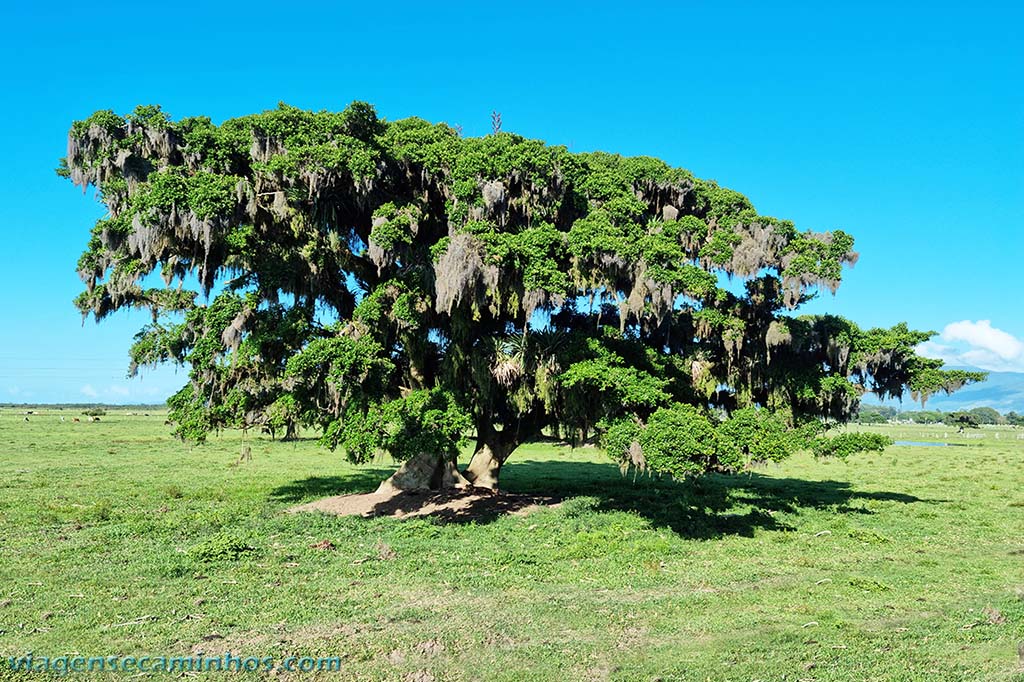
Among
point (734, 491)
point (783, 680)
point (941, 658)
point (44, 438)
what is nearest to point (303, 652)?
point (783, 680)

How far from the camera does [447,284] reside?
55.0 feet

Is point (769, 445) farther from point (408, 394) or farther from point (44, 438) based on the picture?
point (44, 438)

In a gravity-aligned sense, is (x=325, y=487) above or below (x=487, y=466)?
below

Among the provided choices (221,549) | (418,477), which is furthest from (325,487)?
(221,549)

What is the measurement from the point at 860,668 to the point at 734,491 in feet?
64.9

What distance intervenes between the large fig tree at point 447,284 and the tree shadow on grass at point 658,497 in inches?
101

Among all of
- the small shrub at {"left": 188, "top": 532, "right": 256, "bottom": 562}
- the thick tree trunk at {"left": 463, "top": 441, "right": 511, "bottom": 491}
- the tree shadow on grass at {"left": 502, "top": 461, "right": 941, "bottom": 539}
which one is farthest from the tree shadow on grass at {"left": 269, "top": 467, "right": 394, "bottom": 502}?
the small shrub at {"left": 188, "top": 532, "right": 256, "bottom": 562}

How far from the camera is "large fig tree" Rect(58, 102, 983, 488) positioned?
56.4 feet

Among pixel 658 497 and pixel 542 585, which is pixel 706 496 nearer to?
pixel 658 497

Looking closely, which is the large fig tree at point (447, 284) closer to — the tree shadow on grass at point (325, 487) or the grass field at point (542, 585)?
the grass field at point (542, 585)

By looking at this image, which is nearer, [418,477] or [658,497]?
[418,477]

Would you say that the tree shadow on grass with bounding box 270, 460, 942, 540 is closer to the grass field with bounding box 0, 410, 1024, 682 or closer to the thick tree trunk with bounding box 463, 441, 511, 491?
Result: the grass field with bounding box 0, 410, 1024, 682

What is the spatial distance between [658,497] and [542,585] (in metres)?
12.8

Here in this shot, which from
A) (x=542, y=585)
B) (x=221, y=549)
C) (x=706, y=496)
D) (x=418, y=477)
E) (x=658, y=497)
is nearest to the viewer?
(x=542, y=585)
